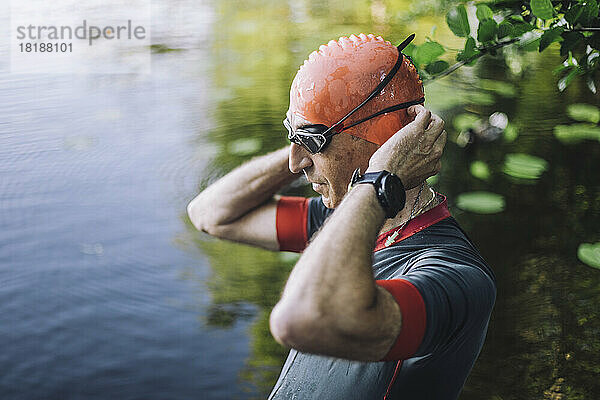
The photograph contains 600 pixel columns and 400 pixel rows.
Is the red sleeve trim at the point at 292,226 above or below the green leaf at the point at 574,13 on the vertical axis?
below

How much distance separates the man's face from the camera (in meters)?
0.94

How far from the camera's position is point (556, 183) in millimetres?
2541

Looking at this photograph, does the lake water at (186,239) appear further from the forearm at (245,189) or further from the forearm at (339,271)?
the forearm at (339,271)

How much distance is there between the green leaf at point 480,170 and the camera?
2.38 m

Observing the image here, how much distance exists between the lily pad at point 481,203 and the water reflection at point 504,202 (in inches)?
2.8

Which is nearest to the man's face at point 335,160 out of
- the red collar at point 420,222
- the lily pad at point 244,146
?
the red collar at point 420,222

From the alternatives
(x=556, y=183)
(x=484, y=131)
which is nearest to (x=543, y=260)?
(x=556, y=183)

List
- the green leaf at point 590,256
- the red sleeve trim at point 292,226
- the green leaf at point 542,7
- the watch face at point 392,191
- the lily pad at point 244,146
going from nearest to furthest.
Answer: the watch face at point 392,191, the green leaf at point 542,7, the red sleeve trim at point 292,226, the green leaf at point 590,256, the lily pad at point 244,146

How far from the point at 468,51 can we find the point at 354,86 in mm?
207

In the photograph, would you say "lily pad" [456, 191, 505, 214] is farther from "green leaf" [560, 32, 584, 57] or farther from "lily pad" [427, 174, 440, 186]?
"green leaf" [560, 32, 584, 57]

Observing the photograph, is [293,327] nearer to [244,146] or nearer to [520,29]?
[520,29]

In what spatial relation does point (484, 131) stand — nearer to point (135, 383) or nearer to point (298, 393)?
point (135, 383)

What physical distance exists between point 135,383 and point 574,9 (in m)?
1.75

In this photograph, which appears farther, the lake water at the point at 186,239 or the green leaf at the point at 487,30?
the lake water at the point at 186,239
